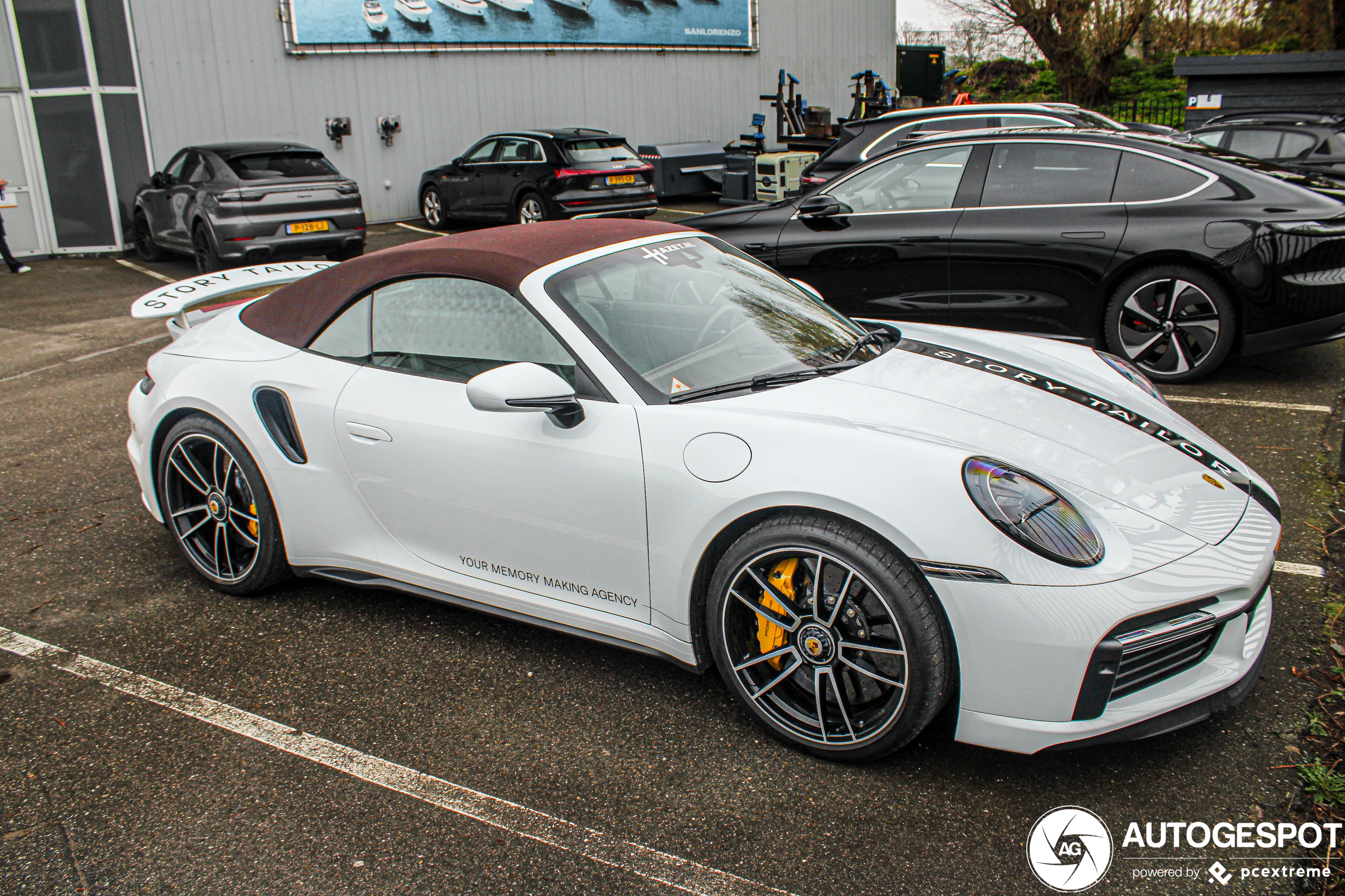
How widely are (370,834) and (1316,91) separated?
71.5 ft

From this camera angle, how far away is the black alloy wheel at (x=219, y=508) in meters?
3.71

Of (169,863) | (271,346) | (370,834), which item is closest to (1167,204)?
(271,346)

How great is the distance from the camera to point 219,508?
151 inches

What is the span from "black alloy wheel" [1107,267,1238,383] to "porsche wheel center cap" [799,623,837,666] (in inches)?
169

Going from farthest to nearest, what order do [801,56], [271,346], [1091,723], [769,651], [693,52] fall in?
1. [801,56]
2. [693,52]
3. [271,346]
4. [769,651]
5. [1091,723]

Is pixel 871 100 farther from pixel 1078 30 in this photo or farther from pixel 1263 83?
pixel 1078 30

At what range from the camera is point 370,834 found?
2525mm

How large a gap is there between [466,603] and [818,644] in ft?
4.20

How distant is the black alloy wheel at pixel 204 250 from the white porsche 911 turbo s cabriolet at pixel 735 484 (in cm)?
841

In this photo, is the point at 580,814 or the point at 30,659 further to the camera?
the point at 30,659

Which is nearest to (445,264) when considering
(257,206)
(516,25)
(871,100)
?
(257,206)

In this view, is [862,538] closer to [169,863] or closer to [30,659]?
[169,863]

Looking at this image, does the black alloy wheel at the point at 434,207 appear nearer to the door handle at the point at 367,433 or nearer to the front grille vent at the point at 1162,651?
the door handle at the point at 367,433

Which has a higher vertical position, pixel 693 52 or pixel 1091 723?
pixel 693 52
